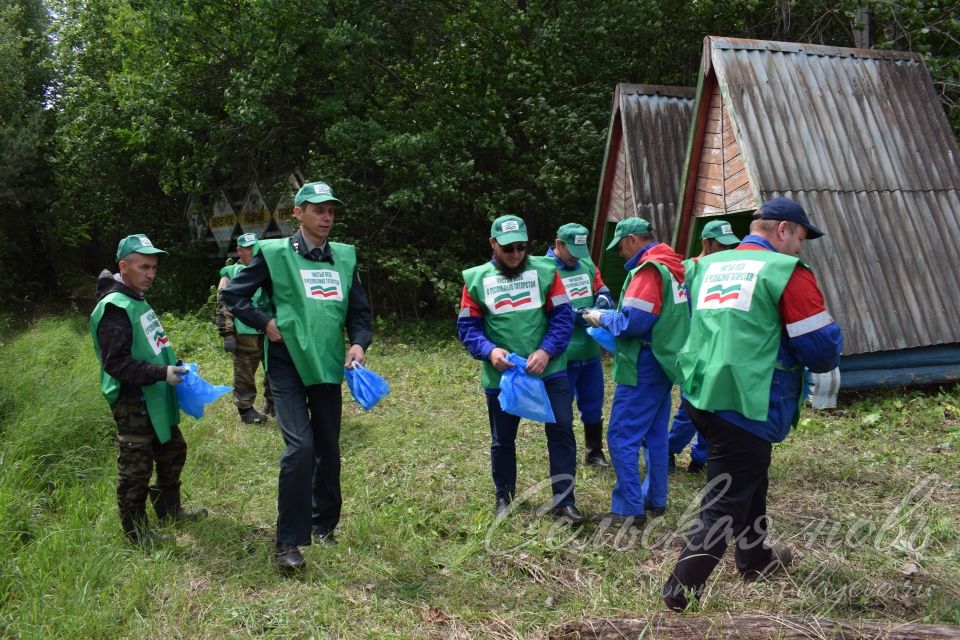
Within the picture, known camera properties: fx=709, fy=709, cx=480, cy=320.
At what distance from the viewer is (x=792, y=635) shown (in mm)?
2879

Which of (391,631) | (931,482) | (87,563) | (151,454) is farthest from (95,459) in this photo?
(931,482)

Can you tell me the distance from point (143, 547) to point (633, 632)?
2961mm

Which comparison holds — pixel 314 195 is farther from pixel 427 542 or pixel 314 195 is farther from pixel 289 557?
pixel 427 542

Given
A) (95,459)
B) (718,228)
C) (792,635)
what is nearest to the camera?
(792,635)

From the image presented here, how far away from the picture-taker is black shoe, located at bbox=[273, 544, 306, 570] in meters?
3.93

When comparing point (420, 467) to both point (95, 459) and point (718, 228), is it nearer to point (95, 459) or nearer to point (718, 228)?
point (95, 459)

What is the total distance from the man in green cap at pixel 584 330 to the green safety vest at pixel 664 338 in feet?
2.96

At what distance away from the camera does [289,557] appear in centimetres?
394

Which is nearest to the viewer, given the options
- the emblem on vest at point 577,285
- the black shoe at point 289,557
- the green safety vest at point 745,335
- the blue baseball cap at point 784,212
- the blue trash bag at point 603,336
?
the green safety vest at point 745,335

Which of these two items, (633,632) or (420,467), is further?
(420,467)

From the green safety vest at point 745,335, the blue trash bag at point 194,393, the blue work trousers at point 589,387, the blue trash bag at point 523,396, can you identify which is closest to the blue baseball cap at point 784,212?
the green safety vest at point 745,335

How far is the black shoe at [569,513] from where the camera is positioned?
14.9ft

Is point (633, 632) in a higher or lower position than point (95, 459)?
lower

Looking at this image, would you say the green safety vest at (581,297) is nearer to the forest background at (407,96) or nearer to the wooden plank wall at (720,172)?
the wooden plank wall at (720,172)
